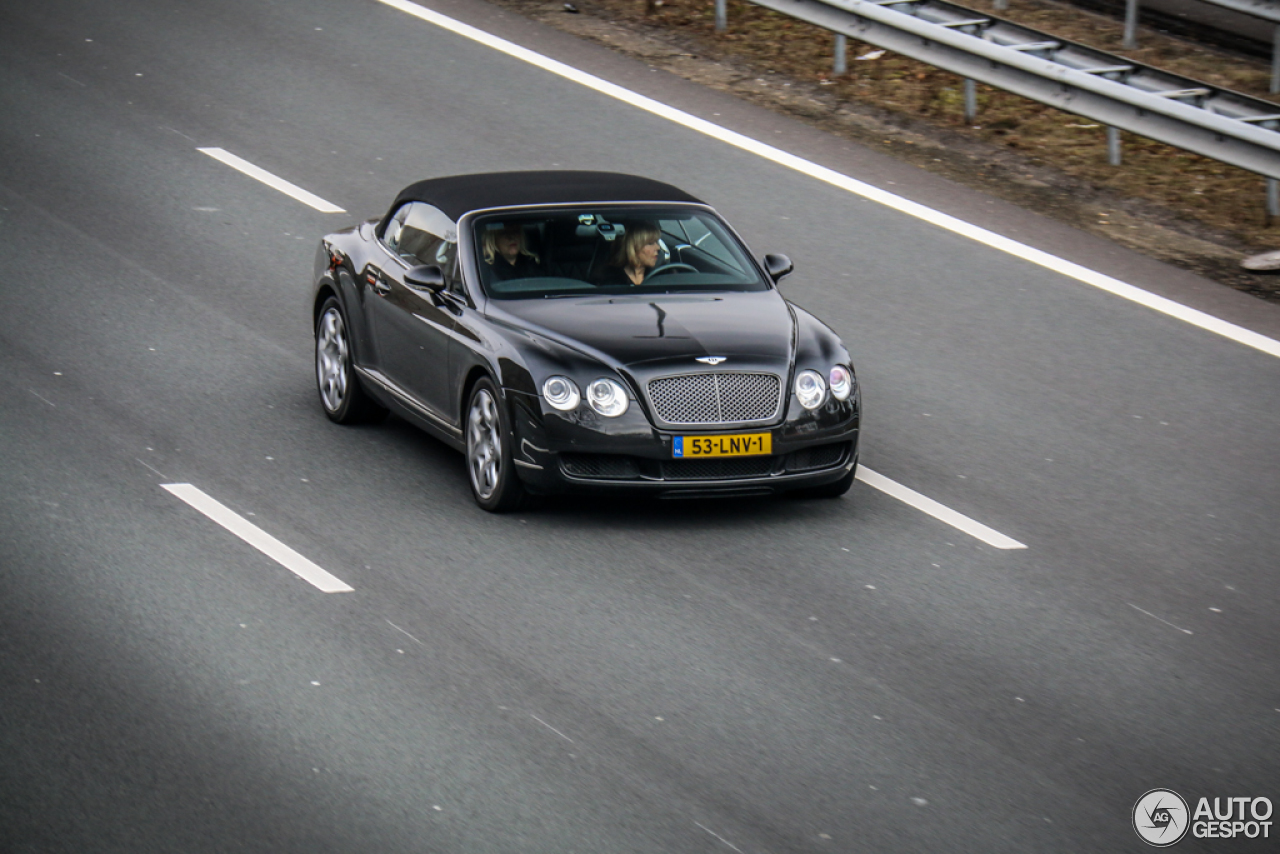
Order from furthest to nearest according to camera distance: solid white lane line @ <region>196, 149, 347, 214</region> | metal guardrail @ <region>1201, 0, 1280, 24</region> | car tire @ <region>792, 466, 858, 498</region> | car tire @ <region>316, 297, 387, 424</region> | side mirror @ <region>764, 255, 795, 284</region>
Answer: metal guardrail @ <region>1201, 0, 1280, 24</region>, solid white lane line @ <region>196, 149, 347, 214</region>, car tire @ <region>316, 297, 387, 424</region>, side mirror @ <region>764, 255, 795, 284</region>, car tire @ <region>792, 466, 858, 498</region>

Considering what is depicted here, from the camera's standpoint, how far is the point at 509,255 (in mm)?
10320

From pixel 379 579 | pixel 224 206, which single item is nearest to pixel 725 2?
pixel 224 206

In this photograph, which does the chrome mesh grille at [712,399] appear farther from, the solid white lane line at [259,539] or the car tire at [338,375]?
the car tire at [338,375]

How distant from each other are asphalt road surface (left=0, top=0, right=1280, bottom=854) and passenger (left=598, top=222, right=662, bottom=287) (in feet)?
4.03

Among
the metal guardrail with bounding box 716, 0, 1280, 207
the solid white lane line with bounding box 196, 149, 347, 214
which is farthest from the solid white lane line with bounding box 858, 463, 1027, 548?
the solid white lane line with bounding box 196, 149, 347, 214

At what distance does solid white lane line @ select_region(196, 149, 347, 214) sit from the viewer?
15109 millimetres

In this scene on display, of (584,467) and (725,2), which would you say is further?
(725,2)

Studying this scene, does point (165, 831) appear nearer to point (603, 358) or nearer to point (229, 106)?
point (603, 358)

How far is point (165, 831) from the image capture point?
623cm

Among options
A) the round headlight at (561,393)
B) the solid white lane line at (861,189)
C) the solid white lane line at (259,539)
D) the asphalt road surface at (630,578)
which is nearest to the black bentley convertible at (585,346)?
the round headlight at (561,393)

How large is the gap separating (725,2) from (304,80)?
14.1ft

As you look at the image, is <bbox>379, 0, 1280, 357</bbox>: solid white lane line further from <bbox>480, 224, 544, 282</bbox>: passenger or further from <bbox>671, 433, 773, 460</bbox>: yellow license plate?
<bbox>480, 224, 544, 282</bbox>: passenger

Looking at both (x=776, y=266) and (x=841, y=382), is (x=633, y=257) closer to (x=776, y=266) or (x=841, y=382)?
(x=776, y=266)

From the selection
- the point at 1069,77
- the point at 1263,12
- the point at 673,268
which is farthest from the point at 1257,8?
the point at 673,268
